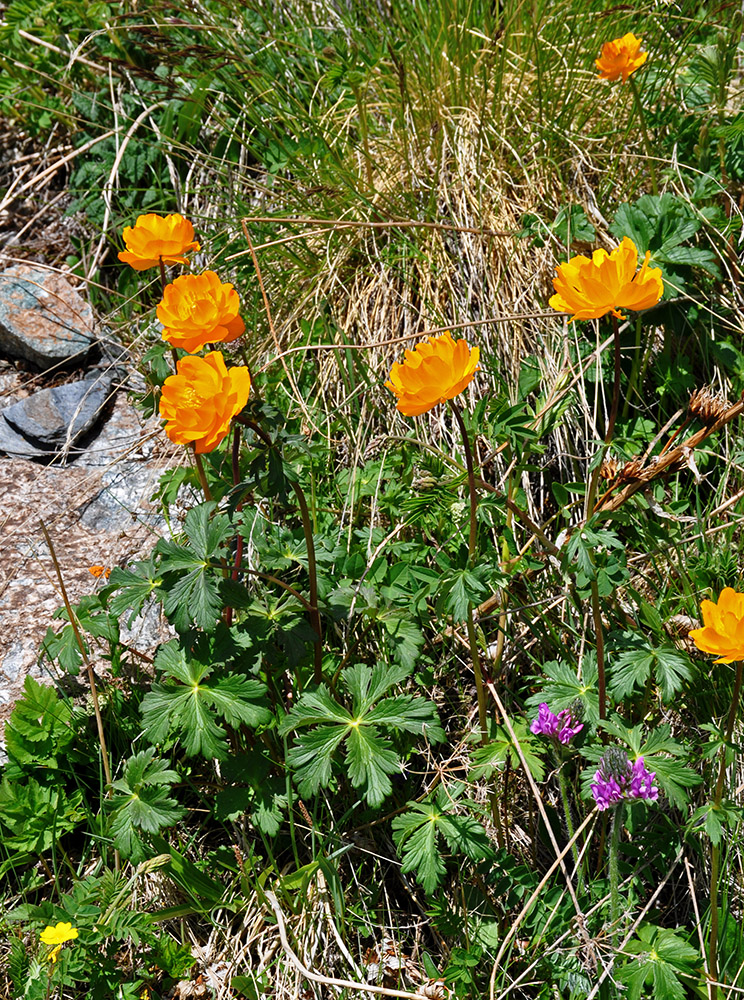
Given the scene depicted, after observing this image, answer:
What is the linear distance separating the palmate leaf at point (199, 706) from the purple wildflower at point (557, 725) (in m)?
0.55

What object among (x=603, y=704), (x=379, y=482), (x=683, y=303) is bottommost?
(x=603, y=704)

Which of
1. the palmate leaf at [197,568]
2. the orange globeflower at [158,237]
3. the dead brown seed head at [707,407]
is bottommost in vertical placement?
the palmate leaf at [197,568]

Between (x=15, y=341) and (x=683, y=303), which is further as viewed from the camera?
(x=15, y=341)

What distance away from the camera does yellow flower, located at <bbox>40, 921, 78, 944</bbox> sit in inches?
65.0

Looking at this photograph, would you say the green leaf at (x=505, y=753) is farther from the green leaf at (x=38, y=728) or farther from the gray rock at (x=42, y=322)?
the gray rock at (x=42, y=322)

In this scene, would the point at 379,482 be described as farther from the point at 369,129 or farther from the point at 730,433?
the point at 369,129

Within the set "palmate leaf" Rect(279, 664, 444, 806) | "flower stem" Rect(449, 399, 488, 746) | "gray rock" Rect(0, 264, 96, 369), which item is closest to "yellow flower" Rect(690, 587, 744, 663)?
"flower stem" Rect(449, 399, 488, 746)

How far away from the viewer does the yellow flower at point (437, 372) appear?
1.48 m

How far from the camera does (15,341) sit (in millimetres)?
2996

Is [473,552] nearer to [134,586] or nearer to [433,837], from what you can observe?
[433,837]

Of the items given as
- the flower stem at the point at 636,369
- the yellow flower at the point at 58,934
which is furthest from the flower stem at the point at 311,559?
the flower stem at the point at 636,369

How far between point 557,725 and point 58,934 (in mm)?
1088

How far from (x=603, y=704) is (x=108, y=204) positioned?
2.46 m

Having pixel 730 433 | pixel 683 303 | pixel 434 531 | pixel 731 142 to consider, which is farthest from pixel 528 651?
pixel 731 142
